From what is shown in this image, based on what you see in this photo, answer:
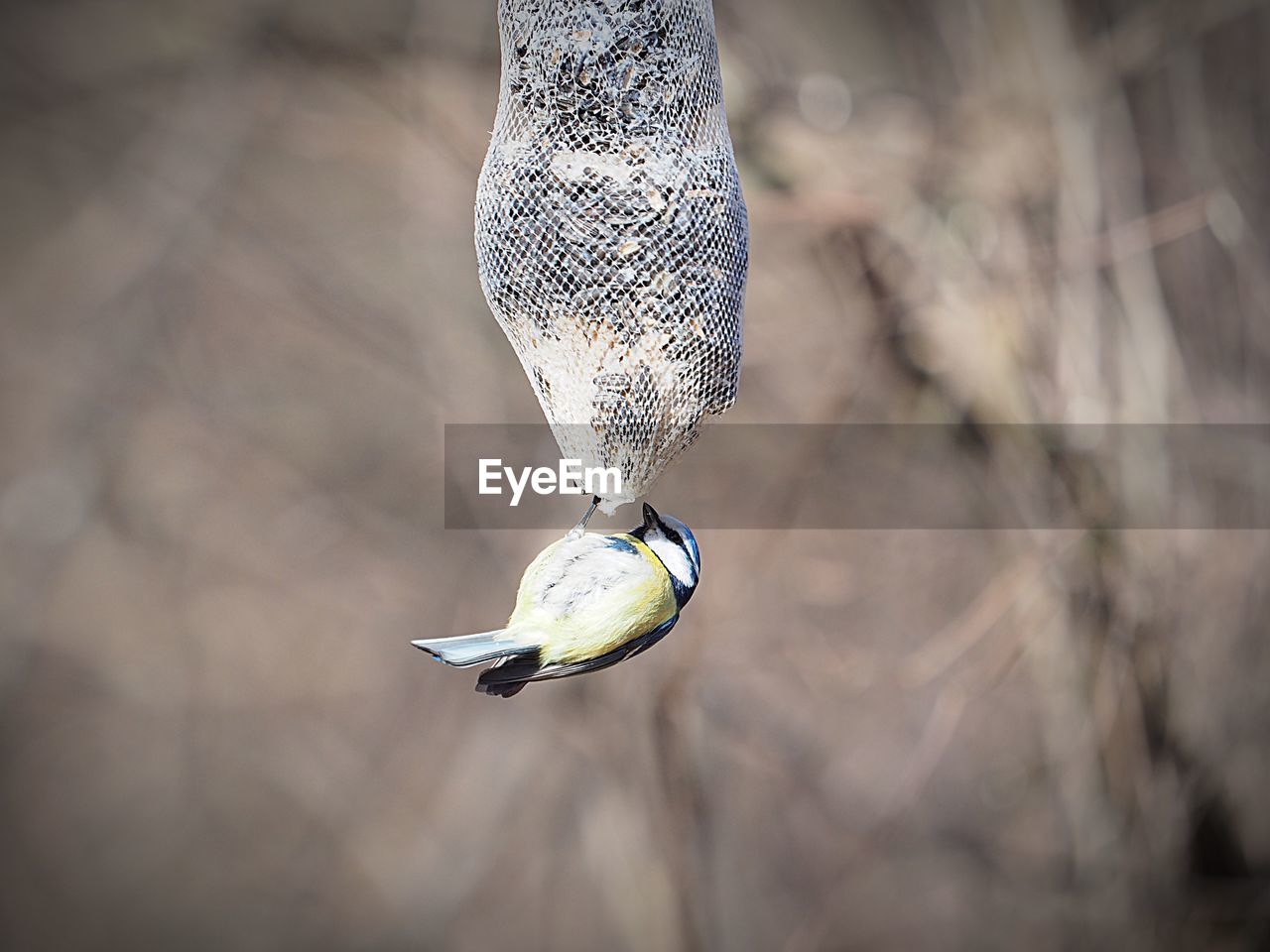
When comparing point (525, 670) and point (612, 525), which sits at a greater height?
point (612, 525)

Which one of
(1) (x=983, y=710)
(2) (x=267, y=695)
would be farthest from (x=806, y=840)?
(2) (x=267, y=695)

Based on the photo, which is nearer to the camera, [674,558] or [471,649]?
[471,649]

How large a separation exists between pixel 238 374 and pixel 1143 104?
1.44 m

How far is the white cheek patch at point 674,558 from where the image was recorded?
0.79 meters

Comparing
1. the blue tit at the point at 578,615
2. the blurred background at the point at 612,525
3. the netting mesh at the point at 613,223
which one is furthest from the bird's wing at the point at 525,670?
the blurred background at the point at 612,525

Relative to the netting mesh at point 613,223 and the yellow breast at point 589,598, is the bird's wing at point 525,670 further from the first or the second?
the netting mesh at point 613,223

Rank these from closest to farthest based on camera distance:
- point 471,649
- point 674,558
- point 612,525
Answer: point 471,649 < point 674,558 < point 612,525

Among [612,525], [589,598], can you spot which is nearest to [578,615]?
[589,598]

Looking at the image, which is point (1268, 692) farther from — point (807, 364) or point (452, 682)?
point (452, 682)

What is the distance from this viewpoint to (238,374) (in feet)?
5.08

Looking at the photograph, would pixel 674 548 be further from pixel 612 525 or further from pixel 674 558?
pixel 612 525

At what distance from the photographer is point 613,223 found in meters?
0.74

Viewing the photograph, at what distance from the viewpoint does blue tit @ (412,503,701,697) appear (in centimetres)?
70

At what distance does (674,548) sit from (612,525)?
2.48 ft
